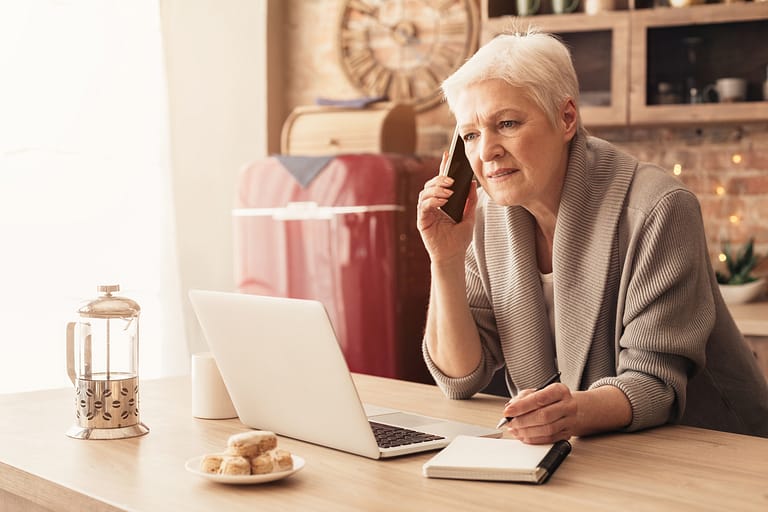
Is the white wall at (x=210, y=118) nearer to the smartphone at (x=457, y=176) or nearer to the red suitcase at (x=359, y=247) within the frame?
the red suitcase at (x=359, y=247)

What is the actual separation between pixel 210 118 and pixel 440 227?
112 inches

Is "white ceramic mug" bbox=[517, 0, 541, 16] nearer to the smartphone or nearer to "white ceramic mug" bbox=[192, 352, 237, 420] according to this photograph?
the smartphone

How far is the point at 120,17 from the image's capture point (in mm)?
4277

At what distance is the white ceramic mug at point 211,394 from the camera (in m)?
1.73

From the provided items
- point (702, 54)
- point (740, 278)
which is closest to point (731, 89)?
point (702, 54)

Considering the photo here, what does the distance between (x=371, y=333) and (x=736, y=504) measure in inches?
103

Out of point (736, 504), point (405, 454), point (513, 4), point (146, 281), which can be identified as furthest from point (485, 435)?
point (146, 281)

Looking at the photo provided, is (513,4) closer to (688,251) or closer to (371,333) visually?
(371,333)

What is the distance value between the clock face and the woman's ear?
2359 mm

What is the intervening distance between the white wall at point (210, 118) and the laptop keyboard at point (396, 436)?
307cm

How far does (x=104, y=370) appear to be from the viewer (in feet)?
5.57

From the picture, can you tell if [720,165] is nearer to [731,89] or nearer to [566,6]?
[731,89]

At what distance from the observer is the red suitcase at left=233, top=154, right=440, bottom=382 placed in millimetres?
3711

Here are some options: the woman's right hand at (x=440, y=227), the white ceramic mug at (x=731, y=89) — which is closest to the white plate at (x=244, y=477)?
the woman's right hand at (x=440, y=227)
